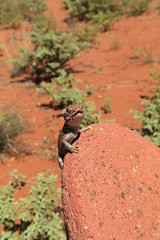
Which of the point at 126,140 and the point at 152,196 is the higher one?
the point at 126,140

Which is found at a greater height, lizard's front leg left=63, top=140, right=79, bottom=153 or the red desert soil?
lizard's front leg left=63, top=140, right=79, bottom=153

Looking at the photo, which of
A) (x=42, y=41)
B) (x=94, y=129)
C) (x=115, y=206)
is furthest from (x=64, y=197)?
(x=42, y=41)

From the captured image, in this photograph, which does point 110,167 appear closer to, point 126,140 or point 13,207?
point 126,140

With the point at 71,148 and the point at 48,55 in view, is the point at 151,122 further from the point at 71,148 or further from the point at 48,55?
the point at 48,55

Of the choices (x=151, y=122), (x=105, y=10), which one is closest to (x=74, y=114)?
(x=151, y=122)

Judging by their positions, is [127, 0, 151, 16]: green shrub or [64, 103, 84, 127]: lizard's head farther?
[127, 0, 151, 16]: green shrub

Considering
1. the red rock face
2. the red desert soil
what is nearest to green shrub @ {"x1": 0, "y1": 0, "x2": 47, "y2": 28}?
the red desert soil

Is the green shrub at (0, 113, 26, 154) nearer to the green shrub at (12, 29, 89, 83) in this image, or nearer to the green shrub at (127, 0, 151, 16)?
the green shrub at (12, 29, 89, 83)
